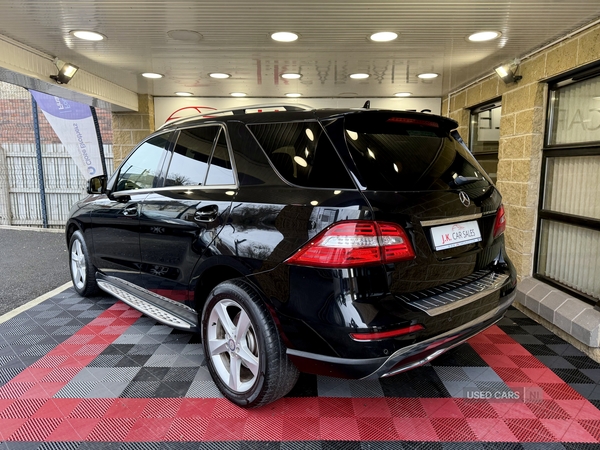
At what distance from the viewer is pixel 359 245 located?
184 cm

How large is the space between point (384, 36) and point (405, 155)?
216 centimetres

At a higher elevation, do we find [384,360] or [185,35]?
[185,35]

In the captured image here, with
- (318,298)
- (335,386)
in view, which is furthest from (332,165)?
(335,386)

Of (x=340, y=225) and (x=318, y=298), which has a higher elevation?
(x=340, y=225)

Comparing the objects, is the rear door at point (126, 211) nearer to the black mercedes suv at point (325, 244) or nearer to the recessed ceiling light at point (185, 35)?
the black mercedes suv at point (325, 244)

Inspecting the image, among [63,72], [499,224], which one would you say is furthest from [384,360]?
[63,72]

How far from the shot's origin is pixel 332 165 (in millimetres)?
2010

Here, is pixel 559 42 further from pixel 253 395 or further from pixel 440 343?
pixel 253 395

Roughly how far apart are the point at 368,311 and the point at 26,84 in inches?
195

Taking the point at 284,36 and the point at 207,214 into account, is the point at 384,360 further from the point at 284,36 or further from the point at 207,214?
the point at 284,36

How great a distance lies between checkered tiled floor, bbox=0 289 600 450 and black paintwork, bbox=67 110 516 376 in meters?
0.54

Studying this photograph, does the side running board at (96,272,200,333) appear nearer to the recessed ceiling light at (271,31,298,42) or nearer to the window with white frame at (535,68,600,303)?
the recessed ceiling light at (271,31,298,42)

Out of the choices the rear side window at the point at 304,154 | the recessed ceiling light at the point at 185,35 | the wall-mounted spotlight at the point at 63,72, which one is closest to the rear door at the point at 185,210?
the rear side window at the point at 304,154

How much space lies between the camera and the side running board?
2.79 metres
